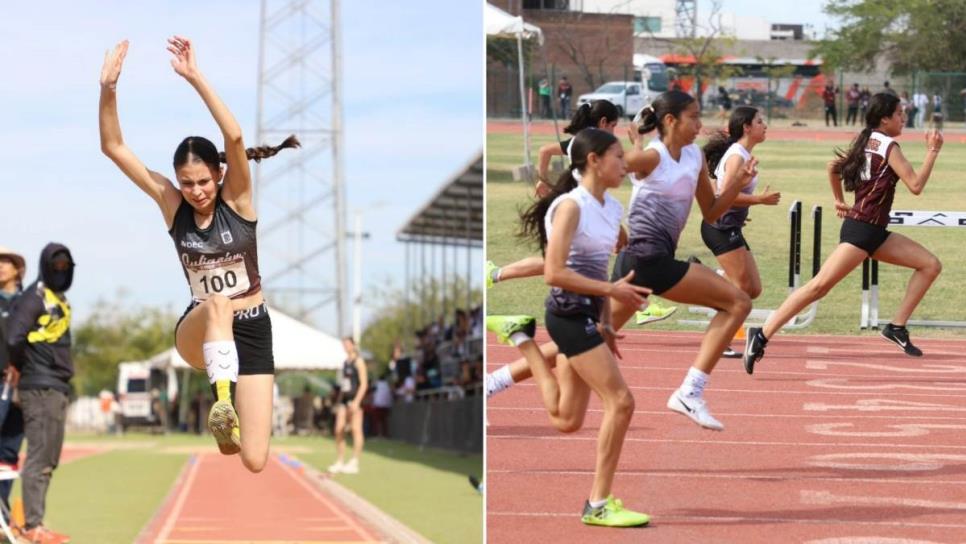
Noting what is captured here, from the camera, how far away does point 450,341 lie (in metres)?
28.9

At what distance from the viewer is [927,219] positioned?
31.6ft

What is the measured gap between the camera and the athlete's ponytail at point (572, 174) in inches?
252

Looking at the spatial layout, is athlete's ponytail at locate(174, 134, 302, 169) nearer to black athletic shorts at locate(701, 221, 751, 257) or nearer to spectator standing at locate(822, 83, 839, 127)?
black athletic shorts at locate(701, 221, 751, 257)

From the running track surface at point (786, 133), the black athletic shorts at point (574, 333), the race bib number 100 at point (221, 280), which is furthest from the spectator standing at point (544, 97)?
the race bib number 100 at point (221, 280)

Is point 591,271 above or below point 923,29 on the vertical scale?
below

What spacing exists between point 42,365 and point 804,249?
4973 millimetres

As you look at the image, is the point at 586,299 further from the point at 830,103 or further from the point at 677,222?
the point at 830,103

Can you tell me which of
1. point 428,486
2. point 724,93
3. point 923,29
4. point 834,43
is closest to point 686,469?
point 923,29

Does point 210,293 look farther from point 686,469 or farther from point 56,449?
point 56,449

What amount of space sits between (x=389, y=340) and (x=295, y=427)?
1194 inches

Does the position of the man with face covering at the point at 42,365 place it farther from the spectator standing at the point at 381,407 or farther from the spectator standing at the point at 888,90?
the spectator standing at the point at 381,407

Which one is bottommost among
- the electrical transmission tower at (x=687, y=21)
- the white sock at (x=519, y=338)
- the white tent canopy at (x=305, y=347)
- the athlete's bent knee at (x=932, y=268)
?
the white tent canopy at (x=305, y=347)

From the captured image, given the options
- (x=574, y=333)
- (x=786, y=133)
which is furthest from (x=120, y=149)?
(x=786, y=133)

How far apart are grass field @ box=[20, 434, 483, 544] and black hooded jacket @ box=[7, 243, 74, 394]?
1.64m
